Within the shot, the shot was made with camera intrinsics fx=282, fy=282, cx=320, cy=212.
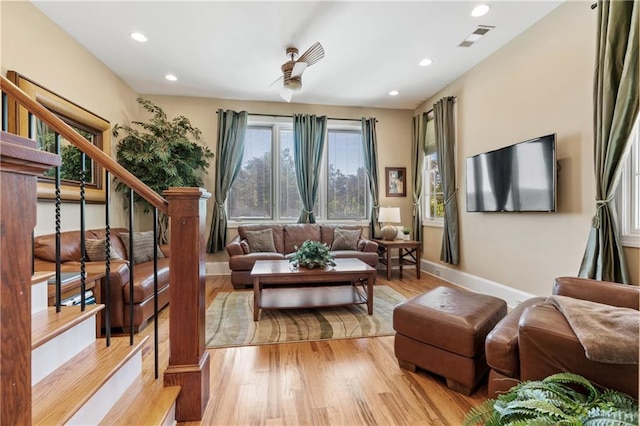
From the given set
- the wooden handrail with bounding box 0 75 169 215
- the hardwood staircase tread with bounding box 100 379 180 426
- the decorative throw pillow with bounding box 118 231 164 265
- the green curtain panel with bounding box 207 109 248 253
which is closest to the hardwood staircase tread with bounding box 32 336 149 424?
the hardwood staircase tread with bounding box 100 379 180 426

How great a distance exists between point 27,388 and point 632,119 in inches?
137

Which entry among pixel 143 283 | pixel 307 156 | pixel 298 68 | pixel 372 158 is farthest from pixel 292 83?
pixel 143 283

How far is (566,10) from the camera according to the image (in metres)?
2.65

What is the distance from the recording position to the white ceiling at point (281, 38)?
270 centimetres

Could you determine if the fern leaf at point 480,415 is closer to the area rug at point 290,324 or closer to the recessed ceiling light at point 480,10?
the area rug at point 290,324

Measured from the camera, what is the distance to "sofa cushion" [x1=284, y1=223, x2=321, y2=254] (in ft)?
15.4


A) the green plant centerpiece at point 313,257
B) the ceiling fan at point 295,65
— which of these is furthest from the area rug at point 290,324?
the ceiling fan at point 295,65

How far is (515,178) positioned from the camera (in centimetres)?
310

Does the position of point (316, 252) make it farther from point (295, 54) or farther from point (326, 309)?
point (295, 54)

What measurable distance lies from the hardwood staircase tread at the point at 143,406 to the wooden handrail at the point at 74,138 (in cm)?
91

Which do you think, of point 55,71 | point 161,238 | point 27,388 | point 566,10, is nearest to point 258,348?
point 27,388

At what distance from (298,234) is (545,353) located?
3.72 m

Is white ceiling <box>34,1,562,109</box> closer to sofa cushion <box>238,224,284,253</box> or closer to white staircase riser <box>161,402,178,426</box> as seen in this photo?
sofa cushion <box>238,224,284,253</box>

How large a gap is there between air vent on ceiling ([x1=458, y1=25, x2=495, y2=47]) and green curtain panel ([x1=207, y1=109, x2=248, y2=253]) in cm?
345
